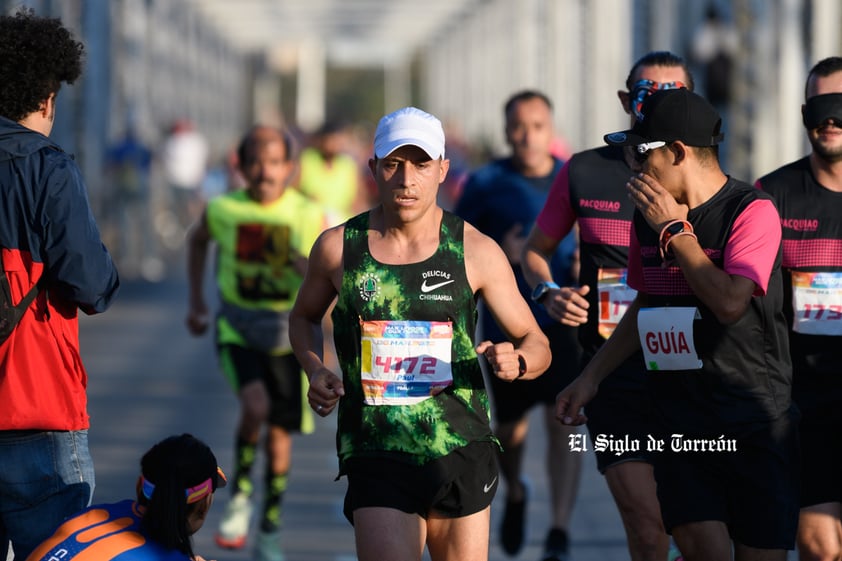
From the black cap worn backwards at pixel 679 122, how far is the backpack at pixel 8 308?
6.14ft

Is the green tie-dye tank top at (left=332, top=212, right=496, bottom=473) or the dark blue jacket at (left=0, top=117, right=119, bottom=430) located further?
the green tie-dye tank top at (left=332, top=212, right=496, bottom=473)

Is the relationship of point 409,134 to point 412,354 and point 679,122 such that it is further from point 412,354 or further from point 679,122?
point 679,122

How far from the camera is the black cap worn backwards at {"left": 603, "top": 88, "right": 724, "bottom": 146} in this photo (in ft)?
16.3

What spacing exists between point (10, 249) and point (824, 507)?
3.05 metres

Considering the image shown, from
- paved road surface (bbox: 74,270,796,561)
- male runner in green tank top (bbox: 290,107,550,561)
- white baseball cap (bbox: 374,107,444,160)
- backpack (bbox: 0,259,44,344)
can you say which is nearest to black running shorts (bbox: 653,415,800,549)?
male runner in green tank top (bbox: 290,107,550,561)

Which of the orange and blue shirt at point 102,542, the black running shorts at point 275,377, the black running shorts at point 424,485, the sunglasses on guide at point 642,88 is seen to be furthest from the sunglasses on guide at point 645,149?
the black running shorts at point 275,377

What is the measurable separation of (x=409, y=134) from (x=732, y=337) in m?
1.16

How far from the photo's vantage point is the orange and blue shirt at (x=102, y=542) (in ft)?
14.3

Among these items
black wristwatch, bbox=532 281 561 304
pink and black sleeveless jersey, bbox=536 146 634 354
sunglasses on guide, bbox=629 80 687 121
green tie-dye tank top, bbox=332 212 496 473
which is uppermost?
sunglasses on guide, bbox=629 80 687 121

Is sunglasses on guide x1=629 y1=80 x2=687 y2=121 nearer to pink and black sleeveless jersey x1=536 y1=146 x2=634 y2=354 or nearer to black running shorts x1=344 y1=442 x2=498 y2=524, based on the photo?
pink and black sleeveless jersey x1=536 y1=146 x2=634 y2=354

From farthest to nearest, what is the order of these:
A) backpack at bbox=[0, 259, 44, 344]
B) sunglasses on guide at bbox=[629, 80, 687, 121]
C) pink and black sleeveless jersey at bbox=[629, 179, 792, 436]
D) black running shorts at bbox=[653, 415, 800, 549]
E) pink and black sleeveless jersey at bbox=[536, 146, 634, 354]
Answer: pink and black sleeveless jersey at bbox=[536, 146, 634, 354]
sunglasses on guide at bbox=[629, 80, 687, 121]
black running shorts at bbox=[653, 415, 800, 549]
pink and black sleeveless jersey at bbox=[629, 179, 792, 436]
backpack at bbox=[0, 259, 44, 344]

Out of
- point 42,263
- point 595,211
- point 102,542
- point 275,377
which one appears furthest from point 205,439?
point 102,542

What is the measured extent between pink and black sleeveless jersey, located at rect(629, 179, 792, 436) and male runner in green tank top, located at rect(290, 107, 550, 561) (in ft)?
1.50

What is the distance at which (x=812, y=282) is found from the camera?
581 cm
